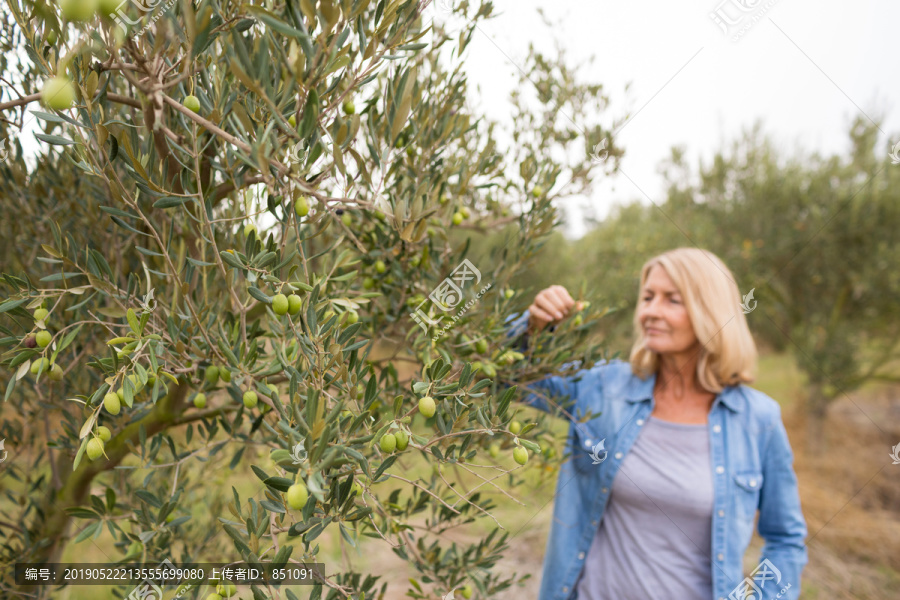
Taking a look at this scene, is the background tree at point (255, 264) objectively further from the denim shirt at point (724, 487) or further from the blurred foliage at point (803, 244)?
the blurred foliage at point (803, 244)

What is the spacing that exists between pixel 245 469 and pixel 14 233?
1982 millimetres

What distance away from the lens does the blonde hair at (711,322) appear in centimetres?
257

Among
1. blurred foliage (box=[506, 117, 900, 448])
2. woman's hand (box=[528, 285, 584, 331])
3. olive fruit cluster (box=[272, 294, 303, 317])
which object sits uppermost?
blurred foliage (box=[506, 117, 900, 448])

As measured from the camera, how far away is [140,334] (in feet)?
3.34

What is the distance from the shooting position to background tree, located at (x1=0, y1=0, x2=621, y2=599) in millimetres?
920

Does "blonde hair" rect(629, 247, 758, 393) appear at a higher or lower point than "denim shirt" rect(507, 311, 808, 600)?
higher

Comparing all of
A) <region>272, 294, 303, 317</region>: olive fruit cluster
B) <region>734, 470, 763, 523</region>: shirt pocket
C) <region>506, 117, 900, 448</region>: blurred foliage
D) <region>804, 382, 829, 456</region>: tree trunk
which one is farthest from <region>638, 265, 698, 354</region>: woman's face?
<region>804, 382, 829, 456</region>: tree trunk

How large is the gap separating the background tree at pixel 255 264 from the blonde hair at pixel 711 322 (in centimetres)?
101

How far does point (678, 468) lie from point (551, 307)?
1190mm

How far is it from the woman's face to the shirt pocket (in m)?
0.67

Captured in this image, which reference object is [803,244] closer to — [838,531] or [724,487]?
[838,531]

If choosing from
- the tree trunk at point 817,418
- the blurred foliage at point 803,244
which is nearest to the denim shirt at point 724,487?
the blurred foliage at point 803,244

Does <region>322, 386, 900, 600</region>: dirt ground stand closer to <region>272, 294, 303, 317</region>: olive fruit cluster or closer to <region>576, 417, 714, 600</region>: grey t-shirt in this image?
<region>576, 417, 714, 600</region>: grey t-shirt

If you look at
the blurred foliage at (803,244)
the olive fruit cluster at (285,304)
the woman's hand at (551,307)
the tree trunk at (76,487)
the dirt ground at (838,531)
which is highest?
the blurred foliage at (803,244)
